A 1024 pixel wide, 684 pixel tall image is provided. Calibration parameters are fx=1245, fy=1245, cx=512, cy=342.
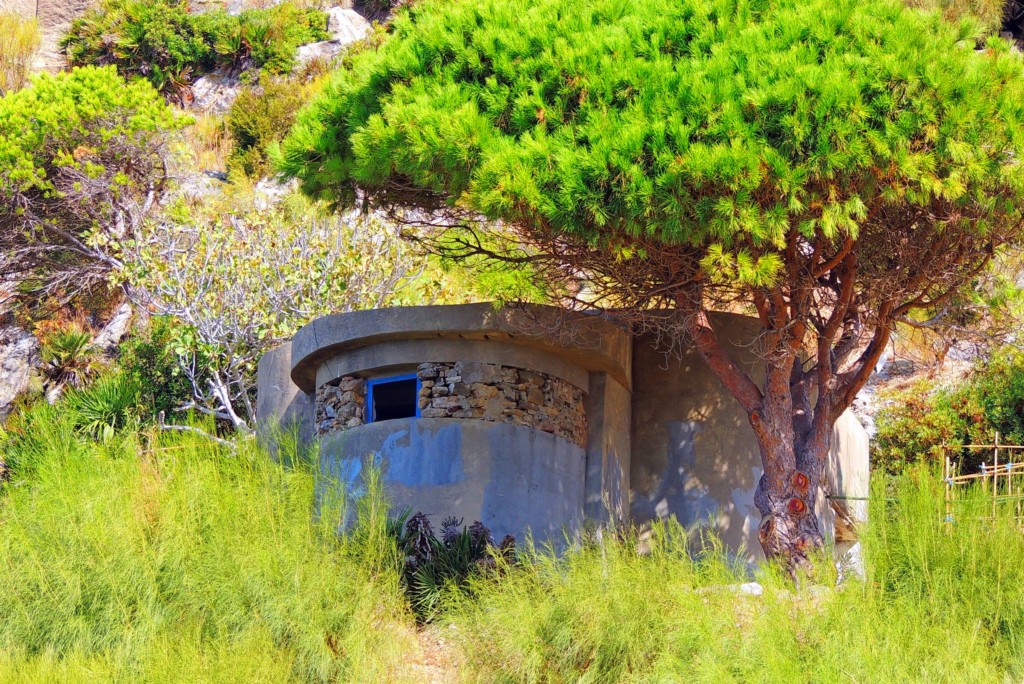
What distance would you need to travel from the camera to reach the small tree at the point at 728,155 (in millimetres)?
9734

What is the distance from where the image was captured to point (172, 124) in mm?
25000

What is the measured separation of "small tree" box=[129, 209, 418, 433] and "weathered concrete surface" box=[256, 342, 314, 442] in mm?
3041

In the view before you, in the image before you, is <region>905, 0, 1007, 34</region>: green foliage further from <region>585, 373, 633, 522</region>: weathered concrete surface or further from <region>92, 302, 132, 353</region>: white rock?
<region>585, 373, 633, 522</region>: weathered concrete surface

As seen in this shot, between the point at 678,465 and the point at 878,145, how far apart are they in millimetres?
5046

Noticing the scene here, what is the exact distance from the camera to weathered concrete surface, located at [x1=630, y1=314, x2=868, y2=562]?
13.3 metres

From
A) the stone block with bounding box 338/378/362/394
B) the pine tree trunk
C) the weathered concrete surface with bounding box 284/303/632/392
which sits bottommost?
the pine tree trunk

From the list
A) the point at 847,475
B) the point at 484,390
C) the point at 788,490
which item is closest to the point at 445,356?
the point at 484,390

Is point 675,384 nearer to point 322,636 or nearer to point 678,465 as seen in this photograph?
point 678,465

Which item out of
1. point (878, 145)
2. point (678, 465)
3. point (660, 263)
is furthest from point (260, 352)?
point (878, 145)

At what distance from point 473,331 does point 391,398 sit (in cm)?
127

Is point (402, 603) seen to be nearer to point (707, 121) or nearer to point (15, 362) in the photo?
point (707, 121)

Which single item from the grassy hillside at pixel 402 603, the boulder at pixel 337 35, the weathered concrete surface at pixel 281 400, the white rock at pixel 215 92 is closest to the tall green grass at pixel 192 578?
the grassy hillside at pixel 402 603

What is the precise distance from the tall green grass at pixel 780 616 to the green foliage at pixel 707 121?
245 centimetres

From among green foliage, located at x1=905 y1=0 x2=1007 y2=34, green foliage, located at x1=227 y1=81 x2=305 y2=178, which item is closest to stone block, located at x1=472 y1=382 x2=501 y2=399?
green foliage, located at x1=227 y1=81 x2=305 y2=178
